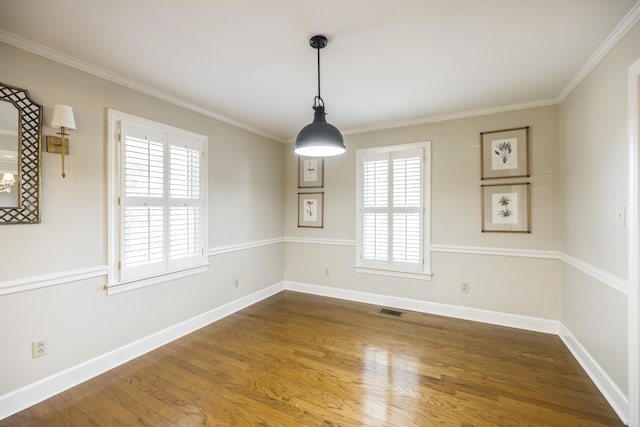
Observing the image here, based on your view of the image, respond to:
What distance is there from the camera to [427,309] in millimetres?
3803

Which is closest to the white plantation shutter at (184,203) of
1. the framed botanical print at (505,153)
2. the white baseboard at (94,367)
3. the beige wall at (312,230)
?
the beige wall at (312,230)

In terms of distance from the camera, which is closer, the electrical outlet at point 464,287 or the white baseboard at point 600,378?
the white baseboard at point 600,378

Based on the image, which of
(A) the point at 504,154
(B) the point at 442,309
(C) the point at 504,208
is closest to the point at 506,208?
(C) the point at 504,208

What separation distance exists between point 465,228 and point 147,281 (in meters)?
3.70

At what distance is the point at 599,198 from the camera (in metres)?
2.25

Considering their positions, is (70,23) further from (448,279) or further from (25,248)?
(448,279)

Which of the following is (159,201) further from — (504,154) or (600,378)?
(600,378)

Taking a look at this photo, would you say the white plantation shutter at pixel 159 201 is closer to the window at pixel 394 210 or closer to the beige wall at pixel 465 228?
the beige wall at pixel 465 228

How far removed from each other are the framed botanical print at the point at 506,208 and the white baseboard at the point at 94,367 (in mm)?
3549

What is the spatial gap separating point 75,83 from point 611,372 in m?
4.73

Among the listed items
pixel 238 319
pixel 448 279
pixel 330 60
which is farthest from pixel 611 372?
pixel 238 319

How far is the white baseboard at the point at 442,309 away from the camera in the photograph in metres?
3.22

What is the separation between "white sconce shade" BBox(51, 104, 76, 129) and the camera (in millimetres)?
2072

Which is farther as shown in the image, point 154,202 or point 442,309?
point 442,309
